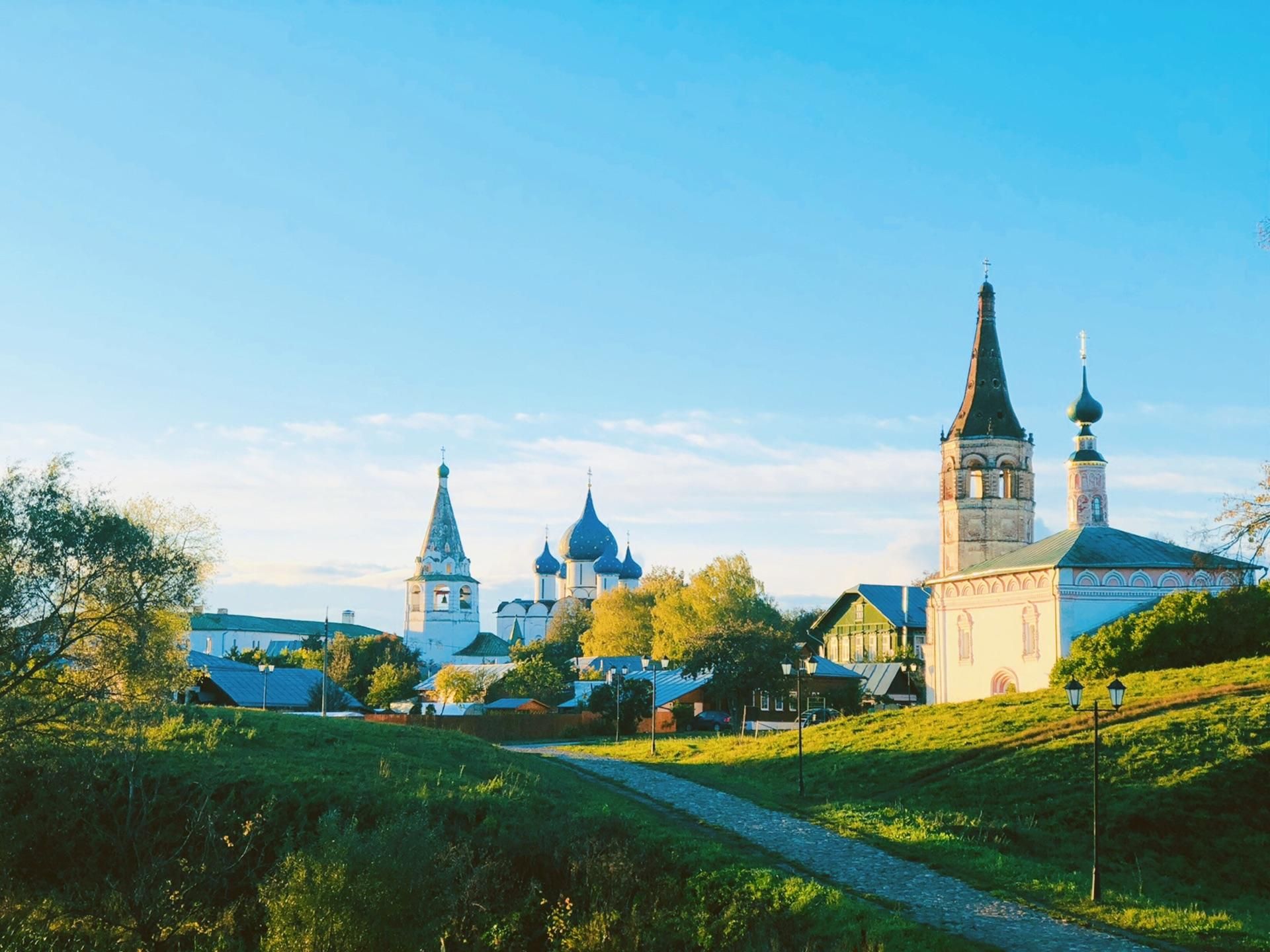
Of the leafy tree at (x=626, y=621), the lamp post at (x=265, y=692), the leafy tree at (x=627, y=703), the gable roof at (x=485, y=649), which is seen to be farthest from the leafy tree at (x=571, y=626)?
the leafy tree at (x=627, y=703)

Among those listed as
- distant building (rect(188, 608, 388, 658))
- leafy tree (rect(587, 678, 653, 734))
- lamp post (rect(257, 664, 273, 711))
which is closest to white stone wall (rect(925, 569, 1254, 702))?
leafy tree (rect(587, 678, 653, 734))

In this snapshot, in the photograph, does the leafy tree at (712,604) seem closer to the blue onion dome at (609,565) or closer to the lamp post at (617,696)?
the lamp post at (617,696)

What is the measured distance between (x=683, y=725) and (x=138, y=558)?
105ft

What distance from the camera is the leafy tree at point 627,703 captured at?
54969 millimetres

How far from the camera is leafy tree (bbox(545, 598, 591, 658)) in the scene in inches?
3947

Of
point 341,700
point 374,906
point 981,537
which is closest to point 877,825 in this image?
point 374,906

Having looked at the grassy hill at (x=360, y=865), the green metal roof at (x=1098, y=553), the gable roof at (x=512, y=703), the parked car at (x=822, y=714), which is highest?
the green metal roof at (x=1098, y=553)

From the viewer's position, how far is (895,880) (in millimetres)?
20156

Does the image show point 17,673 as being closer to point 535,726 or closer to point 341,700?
point 535,726

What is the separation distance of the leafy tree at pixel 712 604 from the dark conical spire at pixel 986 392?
15904mm

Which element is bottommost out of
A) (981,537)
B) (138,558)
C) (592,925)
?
(592,925)

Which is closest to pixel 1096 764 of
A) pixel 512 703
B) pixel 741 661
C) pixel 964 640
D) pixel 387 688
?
pixel 741 661

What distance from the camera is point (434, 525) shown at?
4921 inches

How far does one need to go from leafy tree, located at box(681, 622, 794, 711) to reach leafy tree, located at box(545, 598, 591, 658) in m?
44.9
